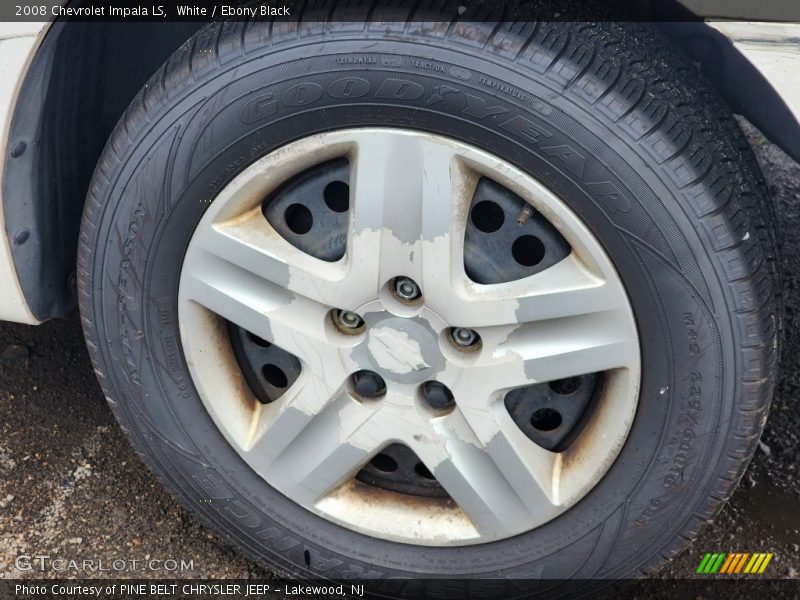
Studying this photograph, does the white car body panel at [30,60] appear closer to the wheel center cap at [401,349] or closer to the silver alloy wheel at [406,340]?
the silver alloy wheel at [406,340]

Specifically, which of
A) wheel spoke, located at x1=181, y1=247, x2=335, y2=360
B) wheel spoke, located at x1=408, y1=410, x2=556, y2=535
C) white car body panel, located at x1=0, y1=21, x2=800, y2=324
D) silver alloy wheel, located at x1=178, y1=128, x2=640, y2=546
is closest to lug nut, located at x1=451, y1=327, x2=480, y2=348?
silver alloy wheel, located at x1=178, y1=128, x2=640, y2=546

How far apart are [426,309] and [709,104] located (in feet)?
2.25

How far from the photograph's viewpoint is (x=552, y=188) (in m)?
1.62

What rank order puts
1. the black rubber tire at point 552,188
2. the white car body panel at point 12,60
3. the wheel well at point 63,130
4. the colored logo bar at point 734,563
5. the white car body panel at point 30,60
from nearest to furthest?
the white car body panel at point 30,60 < the black rubber tire at point 552,188 < the white car body panel at point 12,60 < the wheel well at point 63,130 < the colored logo bar at point 734,563

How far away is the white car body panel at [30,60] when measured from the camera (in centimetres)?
145

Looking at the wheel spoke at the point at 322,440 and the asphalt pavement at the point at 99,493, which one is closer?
the wheel spoke at the point at 322,440

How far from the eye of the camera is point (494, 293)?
1.70 m

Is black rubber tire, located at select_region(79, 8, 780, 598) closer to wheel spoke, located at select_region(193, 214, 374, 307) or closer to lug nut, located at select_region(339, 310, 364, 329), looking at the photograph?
wheel spoke, located at select_region(193, 214, 374, 307)

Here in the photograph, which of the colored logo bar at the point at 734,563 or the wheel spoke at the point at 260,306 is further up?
the wheel spoke at the point at 260,306

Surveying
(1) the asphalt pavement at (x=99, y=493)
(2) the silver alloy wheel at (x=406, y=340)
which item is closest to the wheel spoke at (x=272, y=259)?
(2) the silver alloy wheel at (x=406, y=340)

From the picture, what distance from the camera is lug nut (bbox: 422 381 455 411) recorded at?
1848 mm

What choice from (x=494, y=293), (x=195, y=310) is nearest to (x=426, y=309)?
(x=494, y=293)

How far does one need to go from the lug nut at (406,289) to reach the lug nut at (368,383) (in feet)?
0.68

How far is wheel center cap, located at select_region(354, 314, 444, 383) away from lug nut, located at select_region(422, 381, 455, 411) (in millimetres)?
48
